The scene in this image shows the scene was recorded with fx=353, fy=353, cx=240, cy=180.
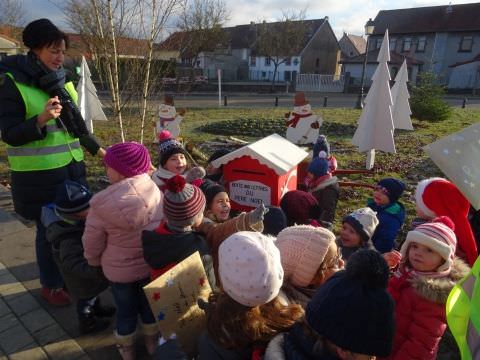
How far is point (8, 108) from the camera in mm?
2297

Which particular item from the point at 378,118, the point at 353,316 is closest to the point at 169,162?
the point at 353,316

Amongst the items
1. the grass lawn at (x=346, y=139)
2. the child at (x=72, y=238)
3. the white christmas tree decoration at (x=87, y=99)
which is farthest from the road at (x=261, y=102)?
the child at (x=72, y=238)

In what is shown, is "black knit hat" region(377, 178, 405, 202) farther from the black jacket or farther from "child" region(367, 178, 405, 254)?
the black jacket

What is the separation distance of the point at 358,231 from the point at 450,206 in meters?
0.66

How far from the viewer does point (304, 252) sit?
5.87ft

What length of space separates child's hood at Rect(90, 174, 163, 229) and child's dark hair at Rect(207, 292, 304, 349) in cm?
78

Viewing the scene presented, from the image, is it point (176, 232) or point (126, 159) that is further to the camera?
point (126, 159)

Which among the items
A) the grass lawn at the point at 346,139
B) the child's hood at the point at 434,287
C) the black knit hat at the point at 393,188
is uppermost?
the black knit hat at the point at 393,188

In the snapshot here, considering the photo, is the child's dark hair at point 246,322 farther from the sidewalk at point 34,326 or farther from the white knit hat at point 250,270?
the sidewalk at point 34,326

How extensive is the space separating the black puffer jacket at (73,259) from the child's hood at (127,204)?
1.45ft

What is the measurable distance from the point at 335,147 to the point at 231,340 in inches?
309

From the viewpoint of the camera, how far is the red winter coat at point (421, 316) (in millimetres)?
1749

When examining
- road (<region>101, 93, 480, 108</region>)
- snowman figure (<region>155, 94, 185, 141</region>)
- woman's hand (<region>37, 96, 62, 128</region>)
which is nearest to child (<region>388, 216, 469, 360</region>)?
woman's hand (<region>37, 96, 62, 128</region>)

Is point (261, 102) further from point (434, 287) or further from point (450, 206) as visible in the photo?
point (434, 287)
